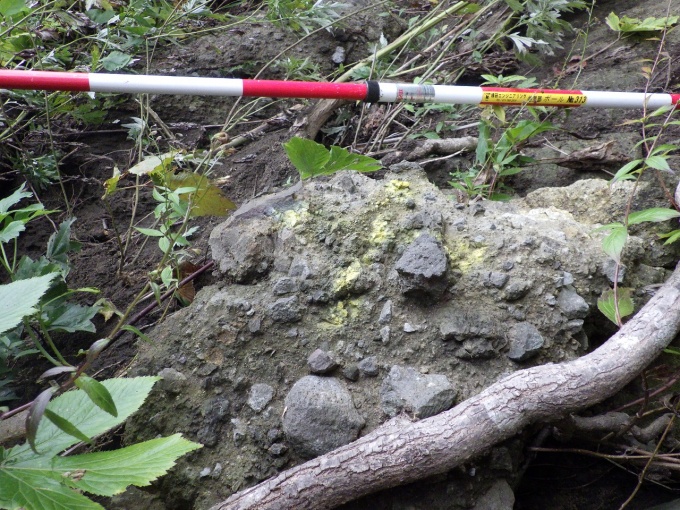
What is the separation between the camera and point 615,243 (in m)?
1.34

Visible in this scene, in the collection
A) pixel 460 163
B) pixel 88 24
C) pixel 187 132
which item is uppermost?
pixel 88 24

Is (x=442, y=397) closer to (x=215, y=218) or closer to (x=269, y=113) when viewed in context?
(x=215, y=218)

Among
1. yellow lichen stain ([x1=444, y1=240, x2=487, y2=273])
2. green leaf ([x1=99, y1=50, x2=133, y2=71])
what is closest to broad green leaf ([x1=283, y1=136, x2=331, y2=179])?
yellow lichen stain ([x1=444, y1=240, x2=487, y2=273])

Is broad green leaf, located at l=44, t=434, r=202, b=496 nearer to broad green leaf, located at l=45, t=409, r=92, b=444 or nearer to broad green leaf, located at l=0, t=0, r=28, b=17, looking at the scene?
broad green leaf, located at l=45, t=409, r=92, b=444

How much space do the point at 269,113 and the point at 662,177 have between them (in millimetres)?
1577

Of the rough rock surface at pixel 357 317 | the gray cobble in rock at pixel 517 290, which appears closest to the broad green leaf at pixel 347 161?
the rough rock surface at pixel 357 317

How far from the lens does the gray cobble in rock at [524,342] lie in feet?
4.48

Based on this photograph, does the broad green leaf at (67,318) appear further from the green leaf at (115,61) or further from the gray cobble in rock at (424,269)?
the green leaf at (115,61)

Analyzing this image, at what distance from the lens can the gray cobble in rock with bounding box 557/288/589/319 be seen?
1428mm

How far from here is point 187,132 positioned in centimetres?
251

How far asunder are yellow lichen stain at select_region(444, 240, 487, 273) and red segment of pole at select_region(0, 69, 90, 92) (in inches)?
Result: 47.8

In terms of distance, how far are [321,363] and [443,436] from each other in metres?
0.35

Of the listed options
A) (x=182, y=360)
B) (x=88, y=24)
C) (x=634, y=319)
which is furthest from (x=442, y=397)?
(x=88, y=24)

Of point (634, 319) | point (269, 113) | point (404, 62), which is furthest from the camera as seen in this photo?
point (404, 62)
